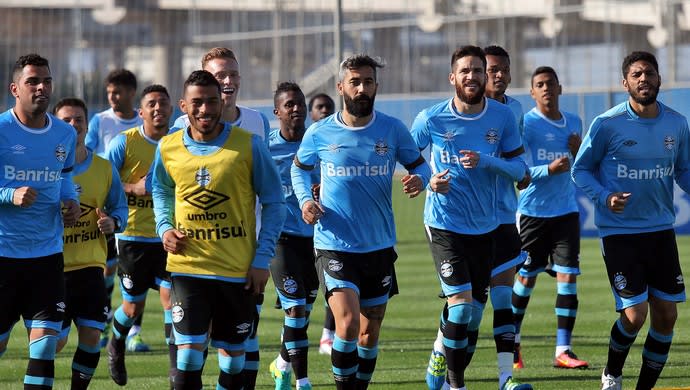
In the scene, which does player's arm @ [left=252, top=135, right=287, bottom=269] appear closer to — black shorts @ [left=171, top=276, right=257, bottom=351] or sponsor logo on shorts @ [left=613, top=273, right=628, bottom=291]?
black shorts @ [left=171, top=276, right=257, bottom=351]

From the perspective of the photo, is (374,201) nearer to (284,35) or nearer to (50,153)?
(50,153)

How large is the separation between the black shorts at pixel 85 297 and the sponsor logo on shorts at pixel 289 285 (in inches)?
57.4

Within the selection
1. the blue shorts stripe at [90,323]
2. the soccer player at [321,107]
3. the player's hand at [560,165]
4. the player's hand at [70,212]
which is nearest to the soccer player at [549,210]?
the player's hand at [560,165]

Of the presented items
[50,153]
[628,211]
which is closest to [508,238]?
[628,211]

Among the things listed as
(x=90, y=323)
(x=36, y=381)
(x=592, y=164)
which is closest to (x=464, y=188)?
(x=592, y=164)

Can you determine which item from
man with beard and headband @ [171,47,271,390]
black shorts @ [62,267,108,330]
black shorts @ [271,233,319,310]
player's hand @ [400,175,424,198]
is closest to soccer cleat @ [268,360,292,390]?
black shorts @ [271,233,319,310]

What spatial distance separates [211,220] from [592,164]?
2992 mm

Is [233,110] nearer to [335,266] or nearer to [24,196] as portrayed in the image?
[335,266]

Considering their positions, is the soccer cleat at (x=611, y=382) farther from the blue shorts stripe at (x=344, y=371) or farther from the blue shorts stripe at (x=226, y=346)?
the blue shorts stripe at (x=226, y=346)

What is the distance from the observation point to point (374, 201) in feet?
27.4

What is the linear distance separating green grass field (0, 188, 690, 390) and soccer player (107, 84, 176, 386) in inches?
19.6

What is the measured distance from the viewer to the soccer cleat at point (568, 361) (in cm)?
1052

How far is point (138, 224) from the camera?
1050cm

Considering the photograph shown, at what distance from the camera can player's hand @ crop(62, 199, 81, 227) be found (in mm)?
7965
